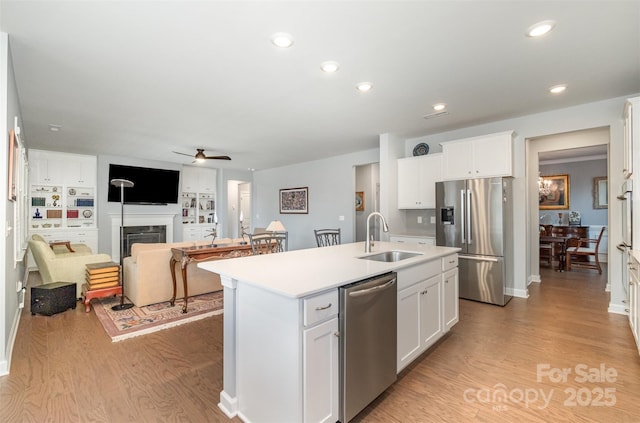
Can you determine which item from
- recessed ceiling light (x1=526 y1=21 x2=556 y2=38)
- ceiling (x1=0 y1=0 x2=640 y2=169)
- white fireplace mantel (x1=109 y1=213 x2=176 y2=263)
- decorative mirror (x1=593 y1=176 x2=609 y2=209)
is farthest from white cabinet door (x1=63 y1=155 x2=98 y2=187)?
decorative mirror (x1=593 y1=176 x2=609 y2=209)

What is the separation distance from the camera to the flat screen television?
686 centimetres

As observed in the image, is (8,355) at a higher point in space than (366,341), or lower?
lower

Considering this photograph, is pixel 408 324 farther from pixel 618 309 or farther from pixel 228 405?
pixel 618 309

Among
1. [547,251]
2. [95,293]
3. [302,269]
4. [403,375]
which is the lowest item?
[403,375]

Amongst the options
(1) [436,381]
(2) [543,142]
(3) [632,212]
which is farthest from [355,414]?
(2) [543,142]

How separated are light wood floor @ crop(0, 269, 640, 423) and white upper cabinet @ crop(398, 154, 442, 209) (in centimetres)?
205

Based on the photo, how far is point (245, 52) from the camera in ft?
8.06

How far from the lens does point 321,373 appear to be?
5.13 feet

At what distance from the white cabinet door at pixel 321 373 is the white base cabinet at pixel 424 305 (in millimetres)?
683

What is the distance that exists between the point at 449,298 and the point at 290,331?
198cm

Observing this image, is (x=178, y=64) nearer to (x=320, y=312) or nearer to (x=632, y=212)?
(x=320, y=312)

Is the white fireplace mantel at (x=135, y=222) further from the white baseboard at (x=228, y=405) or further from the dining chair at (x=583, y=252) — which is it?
the dining chair at (x=583, y=252)

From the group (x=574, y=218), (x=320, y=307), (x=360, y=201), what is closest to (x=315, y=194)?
(x=360, y=201)

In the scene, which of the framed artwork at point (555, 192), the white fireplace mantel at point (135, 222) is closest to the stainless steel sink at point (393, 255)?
the white fireplace mantel at point (135, 222)
